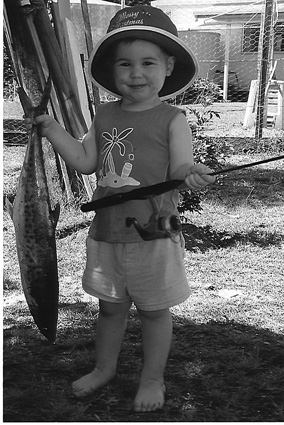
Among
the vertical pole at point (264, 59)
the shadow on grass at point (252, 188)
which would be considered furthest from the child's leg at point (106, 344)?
the vertical pole at point (264, 59)

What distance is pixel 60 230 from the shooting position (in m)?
5.64

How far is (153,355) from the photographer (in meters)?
2.63

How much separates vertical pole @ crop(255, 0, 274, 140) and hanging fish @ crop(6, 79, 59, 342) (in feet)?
25.6

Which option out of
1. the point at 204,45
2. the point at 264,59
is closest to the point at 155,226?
the point at 264,59

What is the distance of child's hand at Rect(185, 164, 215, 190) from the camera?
232 centimetres

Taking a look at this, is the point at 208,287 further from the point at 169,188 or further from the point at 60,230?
the point at 169,188

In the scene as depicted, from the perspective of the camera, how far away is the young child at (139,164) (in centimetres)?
248

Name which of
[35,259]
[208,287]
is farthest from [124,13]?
[208,287]

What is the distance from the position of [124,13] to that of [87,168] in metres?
0.58

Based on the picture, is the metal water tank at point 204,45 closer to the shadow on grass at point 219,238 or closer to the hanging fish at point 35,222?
the shadow on grass at point 219,238

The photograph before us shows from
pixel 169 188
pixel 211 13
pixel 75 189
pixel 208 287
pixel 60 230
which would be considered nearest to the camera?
pixel 169 188

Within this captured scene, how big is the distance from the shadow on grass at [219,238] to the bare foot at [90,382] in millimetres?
2428

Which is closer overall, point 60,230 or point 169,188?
point 169,188

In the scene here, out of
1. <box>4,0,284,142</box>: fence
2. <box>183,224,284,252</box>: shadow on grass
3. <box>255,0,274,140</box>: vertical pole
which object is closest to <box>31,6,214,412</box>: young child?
<box>183,224,284,252</box>: shadow on grass
